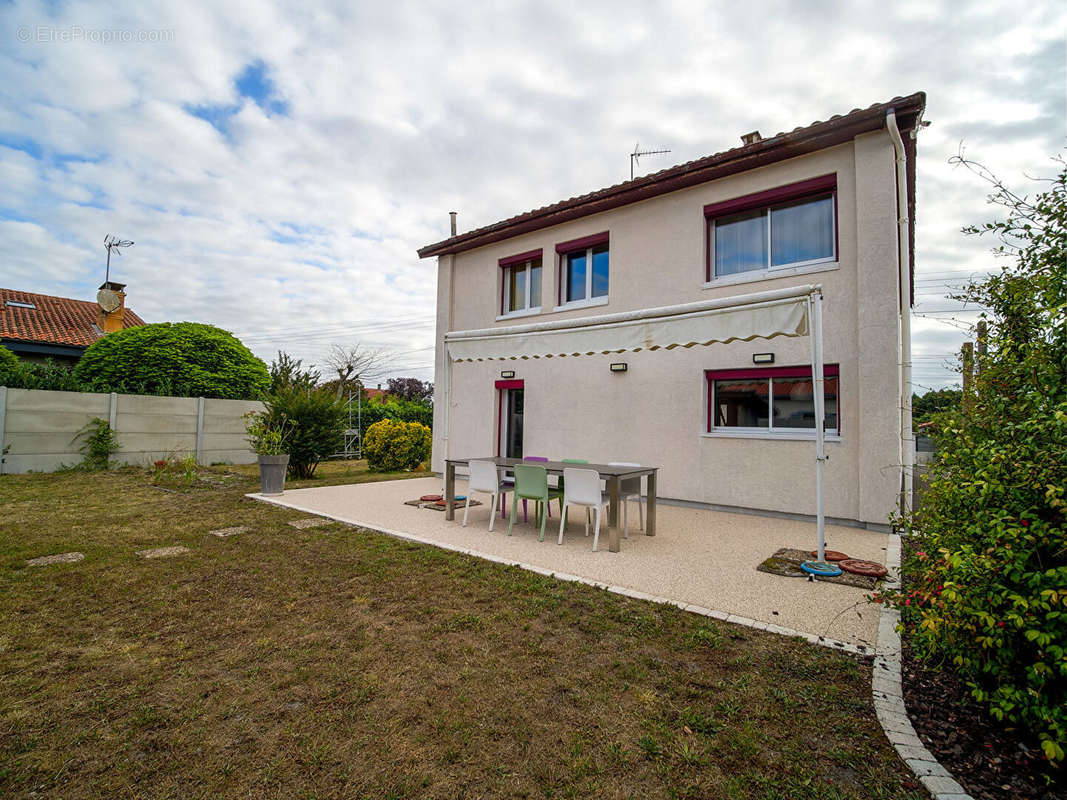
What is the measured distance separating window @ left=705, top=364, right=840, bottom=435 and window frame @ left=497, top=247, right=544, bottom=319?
16.0ft

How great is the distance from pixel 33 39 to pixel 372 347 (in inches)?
1167

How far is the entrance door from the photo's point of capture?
12.5 m

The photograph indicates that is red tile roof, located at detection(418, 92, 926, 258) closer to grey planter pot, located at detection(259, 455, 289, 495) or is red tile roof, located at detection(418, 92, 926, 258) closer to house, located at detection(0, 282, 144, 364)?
grey planter pot, located at detection(259, 455, 289, 495)

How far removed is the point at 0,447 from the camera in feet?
39.4

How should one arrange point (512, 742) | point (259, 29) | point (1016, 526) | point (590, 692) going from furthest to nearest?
point (259, 29), point (590, 692), point (512, 742), point (1016, 526)

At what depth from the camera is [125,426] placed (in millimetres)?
14125

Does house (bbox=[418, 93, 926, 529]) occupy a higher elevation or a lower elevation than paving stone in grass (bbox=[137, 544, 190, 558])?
higher

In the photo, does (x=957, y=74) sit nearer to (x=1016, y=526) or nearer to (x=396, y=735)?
(x=1016, y=526)

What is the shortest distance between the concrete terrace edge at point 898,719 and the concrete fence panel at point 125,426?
58.4 feet

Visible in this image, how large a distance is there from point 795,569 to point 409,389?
124ft

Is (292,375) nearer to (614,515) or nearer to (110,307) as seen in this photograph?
(614,515)

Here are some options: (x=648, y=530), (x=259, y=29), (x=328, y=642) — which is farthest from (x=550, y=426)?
(x=259, y=29)

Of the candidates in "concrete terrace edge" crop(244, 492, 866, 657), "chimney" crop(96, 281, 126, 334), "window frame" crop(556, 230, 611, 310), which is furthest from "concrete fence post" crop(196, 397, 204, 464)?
"window frame" crop(556, 230, 611, 310)

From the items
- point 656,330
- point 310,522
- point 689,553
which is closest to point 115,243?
point 310,522
